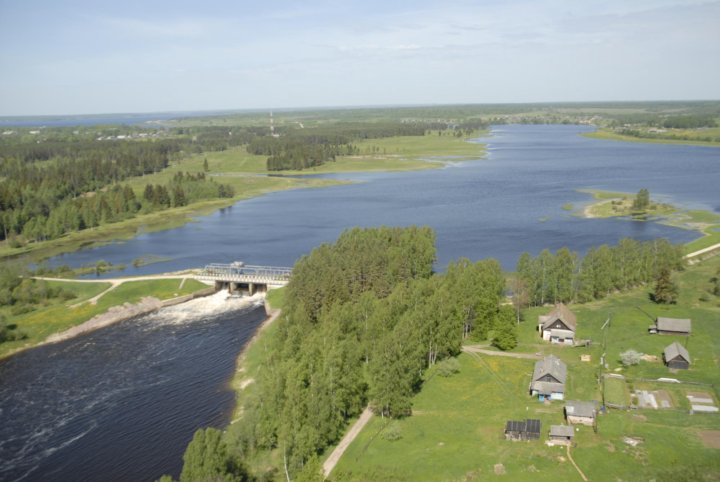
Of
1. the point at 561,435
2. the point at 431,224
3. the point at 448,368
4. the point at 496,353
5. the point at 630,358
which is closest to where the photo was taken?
the point at 561,435

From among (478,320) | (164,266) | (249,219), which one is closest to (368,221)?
(249,219)

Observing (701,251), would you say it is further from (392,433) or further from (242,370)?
(242,370)

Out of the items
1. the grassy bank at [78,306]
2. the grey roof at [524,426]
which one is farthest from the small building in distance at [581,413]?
the grassy bank at [78,306]

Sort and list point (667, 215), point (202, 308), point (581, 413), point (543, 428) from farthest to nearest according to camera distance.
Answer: point (667, 215) → point (202, 308) → point (581, 413) → point (543, 428)

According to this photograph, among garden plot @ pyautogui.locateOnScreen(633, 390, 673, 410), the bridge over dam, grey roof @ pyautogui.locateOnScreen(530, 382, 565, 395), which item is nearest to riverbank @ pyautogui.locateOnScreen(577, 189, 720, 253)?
garden plot @ pyautogui.locateOnScreen(633, 390, 673, 410)

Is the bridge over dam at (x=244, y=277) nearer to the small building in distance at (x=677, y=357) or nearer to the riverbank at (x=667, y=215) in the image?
the small building in distance at (x=677, y=357)

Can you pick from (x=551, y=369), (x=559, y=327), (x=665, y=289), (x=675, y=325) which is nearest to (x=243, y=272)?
(x=559, y=327)

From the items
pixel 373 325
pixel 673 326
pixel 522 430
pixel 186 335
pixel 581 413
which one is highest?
pixel 373 325
